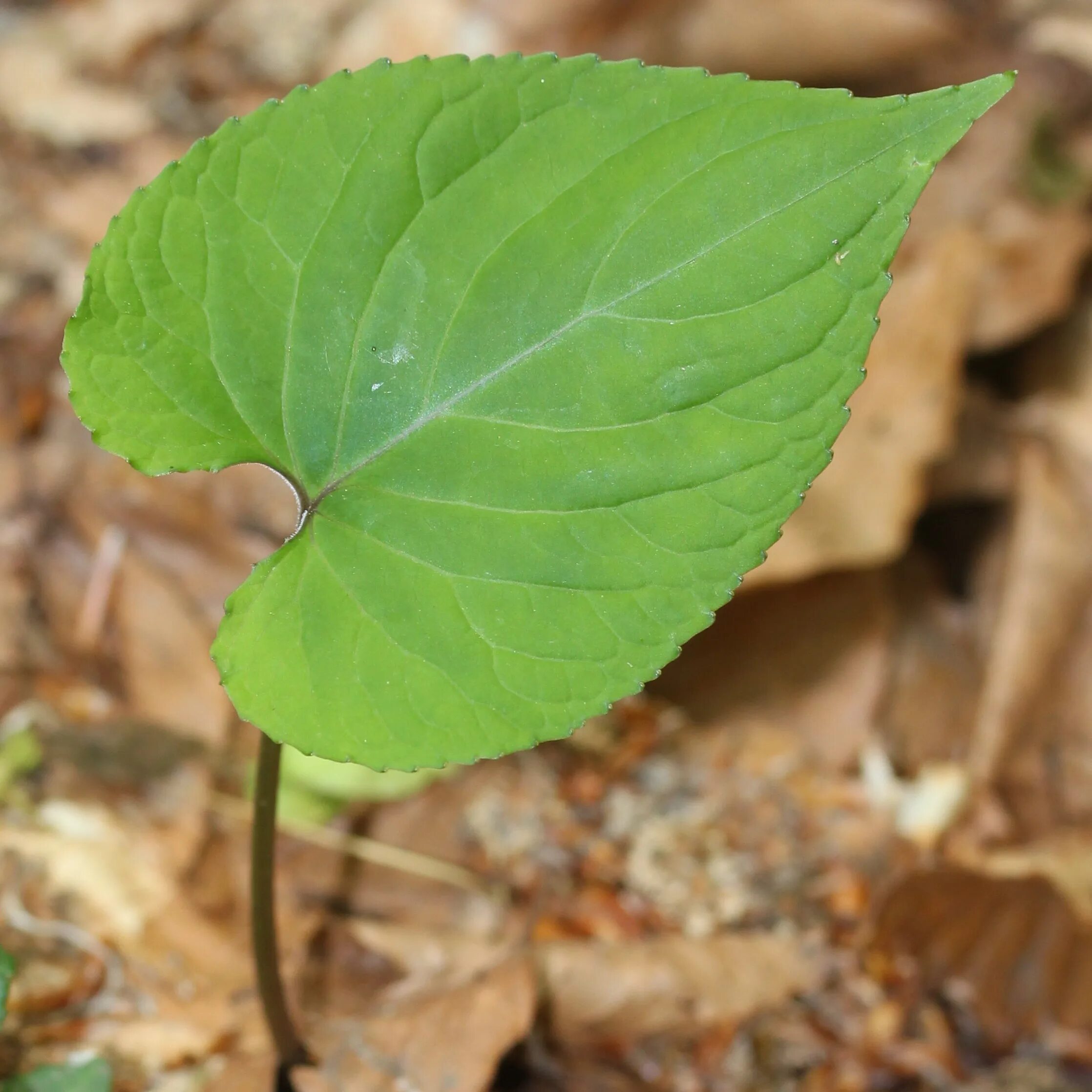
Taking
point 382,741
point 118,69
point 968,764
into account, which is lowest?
point 382,741

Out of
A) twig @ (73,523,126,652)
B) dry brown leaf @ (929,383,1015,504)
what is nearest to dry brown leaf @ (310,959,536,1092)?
twig @ (73,523,126,652)

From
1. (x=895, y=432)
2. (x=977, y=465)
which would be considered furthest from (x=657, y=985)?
(x=977, y=465)

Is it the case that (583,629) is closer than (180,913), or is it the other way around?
(583,629)

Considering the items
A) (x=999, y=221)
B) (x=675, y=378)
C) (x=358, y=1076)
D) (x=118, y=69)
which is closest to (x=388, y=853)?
(x=358, y=1076)

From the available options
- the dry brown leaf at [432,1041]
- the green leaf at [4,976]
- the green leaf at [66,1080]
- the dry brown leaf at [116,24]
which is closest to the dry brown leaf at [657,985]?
the dry brown leaf at [432,1041]

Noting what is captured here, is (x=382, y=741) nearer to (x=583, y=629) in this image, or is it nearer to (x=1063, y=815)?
(x=583, y=629)
